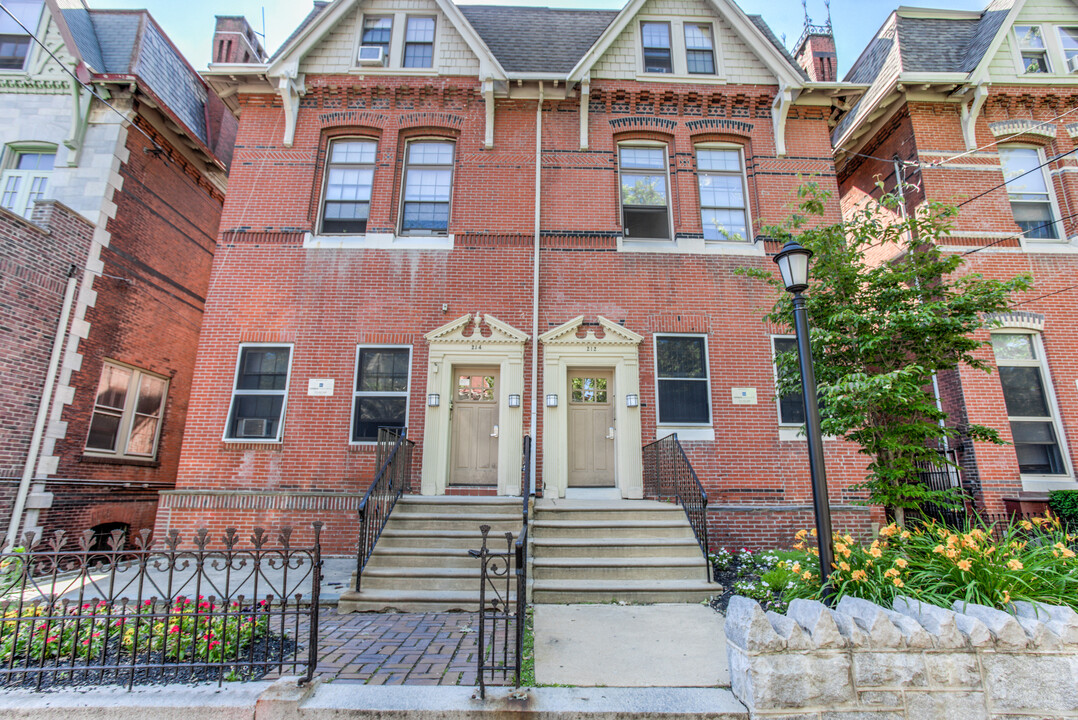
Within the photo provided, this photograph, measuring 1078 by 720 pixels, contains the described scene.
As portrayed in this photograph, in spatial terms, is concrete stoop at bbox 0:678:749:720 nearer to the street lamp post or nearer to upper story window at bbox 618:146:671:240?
the street lamp post

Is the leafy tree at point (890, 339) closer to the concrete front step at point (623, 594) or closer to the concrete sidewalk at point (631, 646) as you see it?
the concrete front step at point (623, 594)

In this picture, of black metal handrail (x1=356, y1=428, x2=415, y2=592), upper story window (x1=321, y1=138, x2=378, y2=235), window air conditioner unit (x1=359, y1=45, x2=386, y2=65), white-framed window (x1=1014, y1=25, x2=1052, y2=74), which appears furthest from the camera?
white-framed window (x1=1014, y1=25, x2=1052, y2=74)

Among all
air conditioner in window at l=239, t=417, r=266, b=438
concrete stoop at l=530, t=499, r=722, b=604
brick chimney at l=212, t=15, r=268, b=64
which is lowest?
concrete stoop at l=530, t=499, r=722, b=604

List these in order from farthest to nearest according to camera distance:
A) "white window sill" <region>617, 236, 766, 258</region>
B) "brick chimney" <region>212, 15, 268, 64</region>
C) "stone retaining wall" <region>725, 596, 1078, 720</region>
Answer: "brick chimney" <region>212, 15, 268, 64</region> → "white window sill" <region>617, 236, 766, 258</region> → "stone retaining wall" <region>725, 596, 1078, 720</region>

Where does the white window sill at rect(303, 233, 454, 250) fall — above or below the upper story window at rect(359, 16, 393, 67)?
below

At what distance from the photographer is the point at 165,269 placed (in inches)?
445

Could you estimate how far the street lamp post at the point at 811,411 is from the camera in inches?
167

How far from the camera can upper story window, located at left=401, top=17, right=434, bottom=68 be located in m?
10.7

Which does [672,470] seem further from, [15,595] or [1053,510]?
[15,595]

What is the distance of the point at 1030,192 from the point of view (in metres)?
10.8

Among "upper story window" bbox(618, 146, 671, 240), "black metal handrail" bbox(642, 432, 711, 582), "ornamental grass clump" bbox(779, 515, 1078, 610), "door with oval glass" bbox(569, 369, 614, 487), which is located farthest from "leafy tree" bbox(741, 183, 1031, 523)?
"upper story window" bbox(618, 146, 671, 240)

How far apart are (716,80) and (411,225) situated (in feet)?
23.0

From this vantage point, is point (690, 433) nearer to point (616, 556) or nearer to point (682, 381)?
point (682, 381)

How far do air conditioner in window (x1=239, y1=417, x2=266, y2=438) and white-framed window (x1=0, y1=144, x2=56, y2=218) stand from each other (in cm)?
596
